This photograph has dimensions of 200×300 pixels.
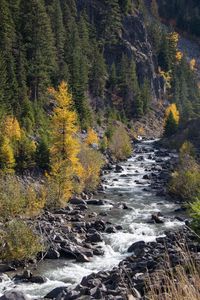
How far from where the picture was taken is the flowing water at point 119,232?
66.9ft

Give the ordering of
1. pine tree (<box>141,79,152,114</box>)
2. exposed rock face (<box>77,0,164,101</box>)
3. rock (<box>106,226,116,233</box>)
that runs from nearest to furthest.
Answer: rock (<box>106,226,116,233</box>) → pine tree (<box>141,79,152,114</box>) → exposed rock face (<box>77,0,164,101</box>)

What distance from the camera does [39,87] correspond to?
68.8 metres

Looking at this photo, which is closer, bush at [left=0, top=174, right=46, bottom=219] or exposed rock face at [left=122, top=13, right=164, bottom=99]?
bush at [left=0, top=174, right=46, bottom=219]

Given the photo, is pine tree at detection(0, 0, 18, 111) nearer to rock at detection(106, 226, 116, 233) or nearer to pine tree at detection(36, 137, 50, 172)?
pine tree at detection(36, 137, 50, 172)

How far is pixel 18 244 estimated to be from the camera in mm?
22281

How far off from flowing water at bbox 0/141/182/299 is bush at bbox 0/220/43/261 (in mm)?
930

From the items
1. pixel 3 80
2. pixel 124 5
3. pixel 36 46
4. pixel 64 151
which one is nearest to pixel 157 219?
pixel 64 151

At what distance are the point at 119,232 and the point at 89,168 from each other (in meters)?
14.3

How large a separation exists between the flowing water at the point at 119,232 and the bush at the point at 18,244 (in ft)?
3.05

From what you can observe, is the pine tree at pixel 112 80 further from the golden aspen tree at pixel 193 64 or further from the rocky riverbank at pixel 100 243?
the golden aspen tree at pixel 193 64

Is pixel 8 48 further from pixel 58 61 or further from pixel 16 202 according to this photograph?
pixel 16 202

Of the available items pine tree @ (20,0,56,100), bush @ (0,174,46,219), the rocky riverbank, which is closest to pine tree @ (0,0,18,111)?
pine tree @ (20,0,56,100)

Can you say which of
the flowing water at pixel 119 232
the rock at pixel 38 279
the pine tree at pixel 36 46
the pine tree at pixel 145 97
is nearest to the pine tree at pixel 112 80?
the pine tree at pixel 145 97

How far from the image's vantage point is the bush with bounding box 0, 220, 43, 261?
22297 millimetres
